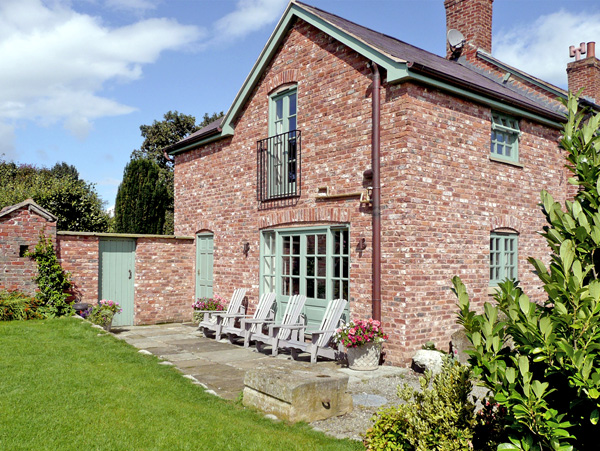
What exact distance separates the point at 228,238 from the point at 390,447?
28.7ft

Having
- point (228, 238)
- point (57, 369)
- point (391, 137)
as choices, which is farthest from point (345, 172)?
point (57, 369)

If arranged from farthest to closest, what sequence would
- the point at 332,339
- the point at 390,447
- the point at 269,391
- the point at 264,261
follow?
the point at 264,261, the point at 332,339, the point at 269,391, the point at 390,447

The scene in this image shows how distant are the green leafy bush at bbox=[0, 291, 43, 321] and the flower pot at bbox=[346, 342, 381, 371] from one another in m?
7.00

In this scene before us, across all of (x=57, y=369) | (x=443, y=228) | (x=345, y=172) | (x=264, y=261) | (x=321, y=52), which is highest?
(x=321, y=52)

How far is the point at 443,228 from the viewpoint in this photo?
8719 mm

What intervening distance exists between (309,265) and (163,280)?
490 cm

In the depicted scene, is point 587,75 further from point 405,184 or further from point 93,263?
point 93,263

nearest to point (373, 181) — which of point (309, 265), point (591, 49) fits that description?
point (309, 265)

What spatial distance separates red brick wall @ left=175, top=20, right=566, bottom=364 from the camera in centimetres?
826

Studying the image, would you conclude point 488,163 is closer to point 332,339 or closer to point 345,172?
point 345,172

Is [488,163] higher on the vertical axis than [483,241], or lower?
higher

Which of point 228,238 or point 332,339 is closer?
point 332,339

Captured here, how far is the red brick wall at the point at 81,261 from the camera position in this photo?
11.6m

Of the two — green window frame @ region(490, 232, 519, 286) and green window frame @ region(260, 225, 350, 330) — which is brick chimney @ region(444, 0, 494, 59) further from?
green window frame @ region(260, 225, 350, 330)
